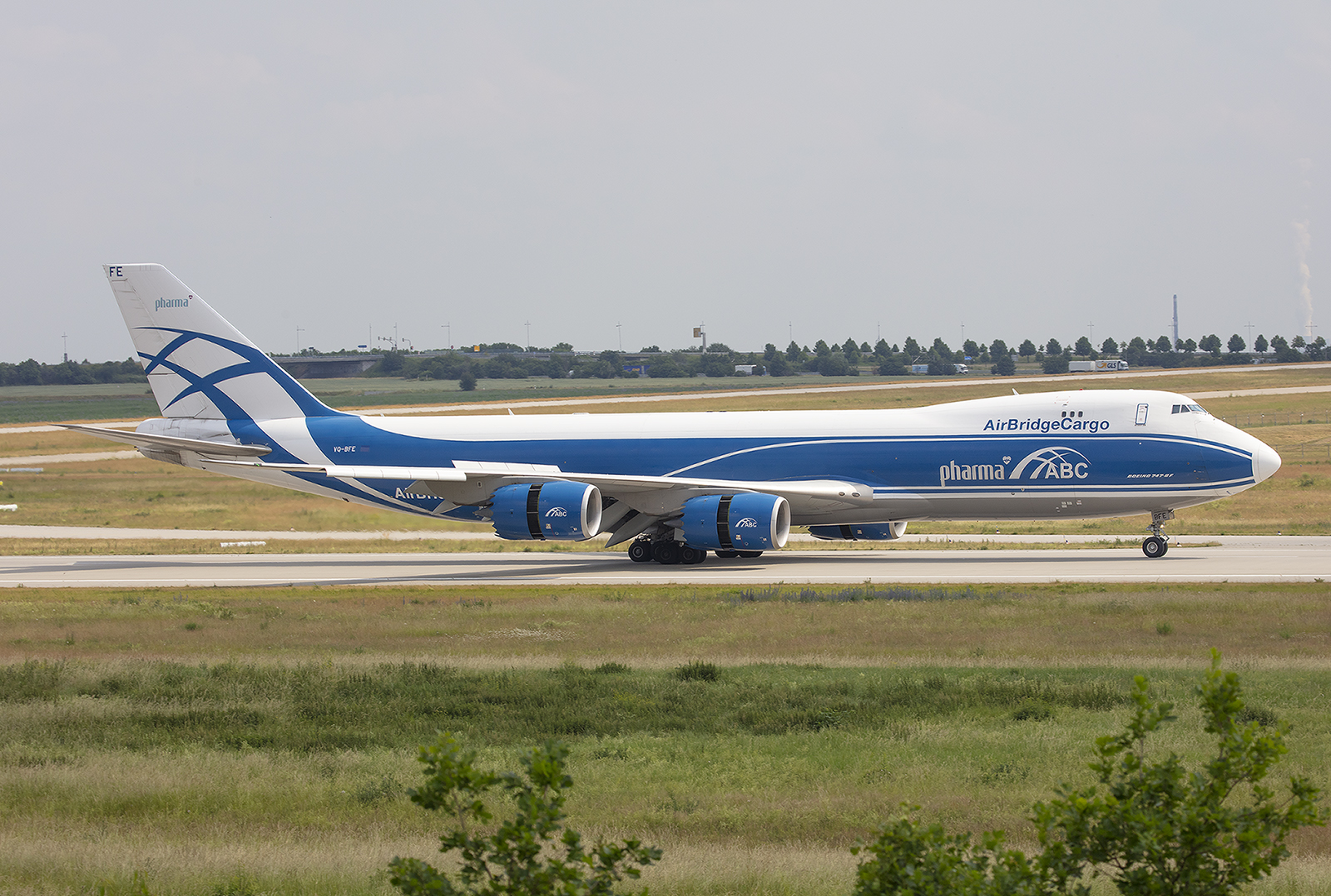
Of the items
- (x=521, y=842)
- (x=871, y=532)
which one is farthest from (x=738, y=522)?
(x=521, y=842)

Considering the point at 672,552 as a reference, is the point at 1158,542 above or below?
above

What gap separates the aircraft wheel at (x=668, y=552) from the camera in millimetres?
37312

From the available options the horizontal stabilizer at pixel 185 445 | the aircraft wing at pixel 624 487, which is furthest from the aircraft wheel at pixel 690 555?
the horizontal stabilizer at pixel 185 445

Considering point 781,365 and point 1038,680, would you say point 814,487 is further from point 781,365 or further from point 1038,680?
point 781,365

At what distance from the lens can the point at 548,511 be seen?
34.6 meters

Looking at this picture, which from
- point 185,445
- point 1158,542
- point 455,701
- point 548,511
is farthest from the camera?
point 185,445

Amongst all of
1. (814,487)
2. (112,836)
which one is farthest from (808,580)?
(112,836)

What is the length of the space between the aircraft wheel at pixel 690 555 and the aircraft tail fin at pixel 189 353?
533 inches

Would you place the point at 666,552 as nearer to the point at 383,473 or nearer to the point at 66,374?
A: the point at 383,473

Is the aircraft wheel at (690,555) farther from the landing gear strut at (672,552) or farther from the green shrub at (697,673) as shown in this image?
the green shrub at (697,673)

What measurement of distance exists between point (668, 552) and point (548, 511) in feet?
15.0

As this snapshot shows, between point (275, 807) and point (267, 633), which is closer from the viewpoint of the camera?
point (275, 807)

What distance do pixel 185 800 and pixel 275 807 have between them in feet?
3.02

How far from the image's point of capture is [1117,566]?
33.1 meters
